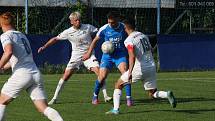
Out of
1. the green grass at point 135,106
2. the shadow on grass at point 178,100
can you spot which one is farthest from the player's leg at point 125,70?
the shadow on grass at point 178,100

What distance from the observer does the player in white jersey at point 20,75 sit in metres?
10.3

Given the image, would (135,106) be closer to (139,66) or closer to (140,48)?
(139,66)

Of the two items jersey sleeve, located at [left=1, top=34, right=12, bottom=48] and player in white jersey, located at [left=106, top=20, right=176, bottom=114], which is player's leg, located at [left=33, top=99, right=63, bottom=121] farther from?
player in white jersey, located at [left=106, top=20, right=176, bottom=114]

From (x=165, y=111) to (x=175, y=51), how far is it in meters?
14.2

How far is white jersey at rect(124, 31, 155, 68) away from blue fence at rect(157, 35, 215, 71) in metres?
14.4

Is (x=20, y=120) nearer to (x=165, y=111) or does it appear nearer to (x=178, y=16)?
(x=165, y=111)

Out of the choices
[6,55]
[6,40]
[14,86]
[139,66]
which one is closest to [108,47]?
[139,66]

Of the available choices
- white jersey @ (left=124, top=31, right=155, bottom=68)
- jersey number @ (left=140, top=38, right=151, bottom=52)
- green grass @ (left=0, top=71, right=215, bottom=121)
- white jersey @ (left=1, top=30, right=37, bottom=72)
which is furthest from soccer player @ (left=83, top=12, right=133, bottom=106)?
white jersey @ (left=1, top=30, right=37, bottom=72)

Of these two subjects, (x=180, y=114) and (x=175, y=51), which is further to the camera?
(x=175, y=51)

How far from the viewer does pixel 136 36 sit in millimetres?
13164

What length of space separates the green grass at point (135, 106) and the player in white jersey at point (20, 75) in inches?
87.2

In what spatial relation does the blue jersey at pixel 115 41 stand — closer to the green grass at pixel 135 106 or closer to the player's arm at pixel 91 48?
the player's arm at pixel 91 48

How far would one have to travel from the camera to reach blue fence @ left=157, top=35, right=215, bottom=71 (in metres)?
27.8

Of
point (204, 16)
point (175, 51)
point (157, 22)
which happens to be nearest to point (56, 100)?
point (175, 51)
